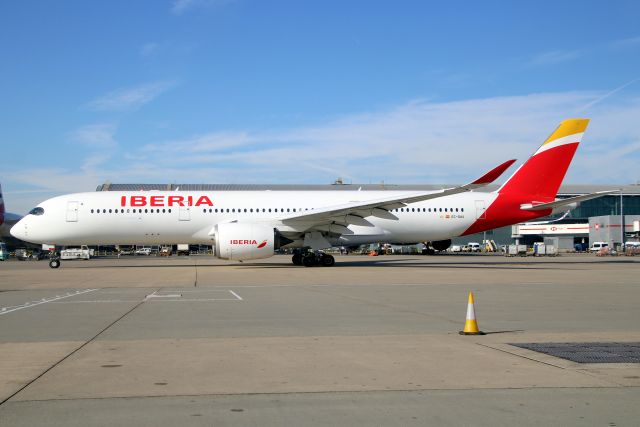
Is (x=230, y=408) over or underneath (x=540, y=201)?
underneath

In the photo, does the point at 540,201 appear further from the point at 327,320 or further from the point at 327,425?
the point at 327,425

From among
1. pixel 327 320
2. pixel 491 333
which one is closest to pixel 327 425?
pixel 491 333

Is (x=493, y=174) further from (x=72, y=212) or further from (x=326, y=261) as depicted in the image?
(x=72, y=212)

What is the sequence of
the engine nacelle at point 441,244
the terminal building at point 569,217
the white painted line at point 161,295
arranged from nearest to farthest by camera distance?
the white painted line at point 161,295, the engine nacelle at point 441,244, the terminal building at point 569,217

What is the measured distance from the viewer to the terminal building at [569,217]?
63938mm

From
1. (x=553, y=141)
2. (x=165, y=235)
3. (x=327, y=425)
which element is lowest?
(x=327, y=425)

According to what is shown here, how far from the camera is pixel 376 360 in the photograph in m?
6.89

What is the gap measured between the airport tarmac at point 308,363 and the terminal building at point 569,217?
154ft

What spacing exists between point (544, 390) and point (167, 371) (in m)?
3.64

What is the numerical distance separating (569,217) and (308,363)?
8957 cm

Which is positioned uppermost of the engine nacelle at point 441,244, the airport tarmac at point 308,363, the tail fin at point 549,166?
the tail fin at point 549,166

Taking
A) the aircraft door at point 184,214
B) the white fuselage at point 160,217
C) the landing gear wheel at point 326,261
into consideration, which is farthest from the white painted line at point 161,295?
the landing gear wheel at point 326,261

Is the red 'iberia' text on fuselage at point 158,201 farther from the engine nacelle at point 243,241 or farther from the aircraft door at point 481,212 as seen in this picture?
the aircraft door at point 481,212

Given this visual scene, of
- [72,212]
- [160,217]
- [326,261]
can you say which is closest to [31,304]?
[160,217]
